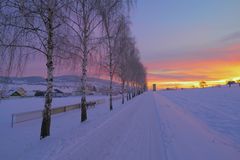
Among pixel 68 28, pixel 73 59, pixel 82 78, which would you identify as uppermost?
pixel 68 28

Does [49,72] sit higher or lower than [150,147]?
higher

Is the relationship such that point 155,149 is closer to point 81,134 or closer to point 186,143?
point 186,143

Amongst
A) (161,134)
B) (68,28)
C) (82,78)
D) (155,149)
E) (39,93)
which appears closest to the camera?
(155,149)

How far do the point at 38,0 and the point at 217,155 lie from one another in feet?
25.7

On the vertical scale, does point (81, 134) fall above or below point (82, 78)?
below

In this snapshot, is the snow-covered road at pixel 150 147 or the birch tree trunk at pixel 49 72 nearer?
the snow-covered road at pixel 150 147

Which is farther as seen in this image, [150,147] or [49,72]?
[49,72]

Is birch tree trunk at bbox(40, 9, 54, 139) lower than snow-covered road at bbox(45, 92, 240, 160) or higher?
higher

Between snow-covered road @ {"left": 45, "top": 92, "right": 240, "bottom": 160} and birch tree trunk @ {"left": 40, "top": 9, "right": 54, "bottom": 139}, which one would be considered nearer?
snow-covered road @ {"left": 45, "top": 92, "right": 240, "bottom": 160}

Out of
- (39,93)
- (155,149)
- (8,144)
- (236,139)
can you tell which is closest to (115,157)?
(155,149)

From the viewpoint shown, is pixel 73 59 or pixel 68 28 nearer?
pixel 68 28

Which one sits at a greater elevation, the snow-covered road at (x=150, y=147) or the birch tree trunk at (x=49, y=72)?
Answer: the birch tree trunk at (x=49, y=72)

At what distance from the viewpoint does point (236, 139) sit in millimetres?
8562

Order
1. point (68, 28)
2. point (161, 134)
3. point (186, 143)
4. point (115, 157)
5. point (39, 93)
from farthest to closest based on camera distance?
1. point (39, 93)
2. point (68, 28)
3. point (161, 134)
4. point (186, 143)
5. point (115, 157)
